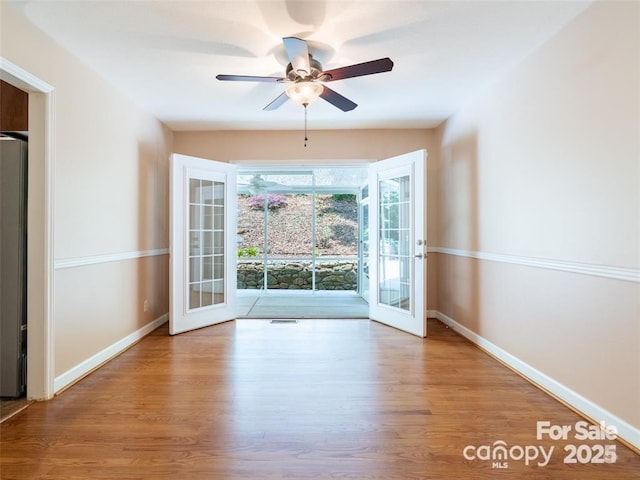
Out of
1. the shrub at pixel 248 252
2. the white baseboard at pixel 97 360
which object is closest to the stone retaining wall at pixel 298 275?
the shrub at pixel 248 252

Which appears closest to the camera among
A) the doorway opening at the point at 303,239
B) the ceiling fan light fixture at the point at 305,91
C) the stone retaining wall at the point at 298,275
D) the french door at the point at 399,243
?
the ceiling fan light fixture at the point at 305,91

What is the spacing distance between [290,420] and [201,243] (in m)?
2.48

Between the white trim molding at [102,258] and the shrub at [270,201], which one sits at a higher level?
the shrub at [270,201]

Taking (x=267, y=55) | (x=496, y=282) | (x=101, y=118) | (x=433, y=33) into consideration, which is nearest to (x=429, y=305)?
(x=496, y=282)

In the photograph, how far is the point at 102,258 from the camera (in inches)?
107

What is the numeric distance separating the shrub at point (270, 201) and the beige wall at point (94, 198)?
3.69m

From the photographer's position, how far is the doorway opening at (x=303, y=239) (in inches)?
236

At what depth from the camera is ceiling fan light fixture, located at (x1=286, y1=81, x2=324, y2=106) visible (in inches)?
92.8

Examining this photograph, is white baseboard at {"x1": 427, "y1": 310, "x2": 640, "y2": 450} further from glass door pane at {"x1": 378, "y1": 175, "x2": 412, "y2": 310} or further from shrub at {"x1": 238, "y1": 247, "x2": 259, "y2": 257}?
shrub at {"x1": 238, "y1": 247, "x2": 259, "y2": 257}

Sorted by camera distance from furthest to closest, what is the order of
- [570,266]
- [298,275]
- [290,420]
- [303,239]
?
[303,239], [298,275], [570,266], [290,420]

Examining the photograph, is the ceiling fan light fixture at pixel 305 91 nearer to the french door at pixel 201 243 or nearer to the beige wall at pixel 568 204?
the beige wall at pixel 568 204

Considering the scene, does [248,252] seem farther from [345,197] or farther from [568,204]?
[568,204]

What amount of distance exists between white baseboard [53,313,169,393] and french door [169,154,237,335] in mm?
314

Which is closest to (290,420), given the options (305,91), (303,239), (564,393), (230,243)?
(564,393)
